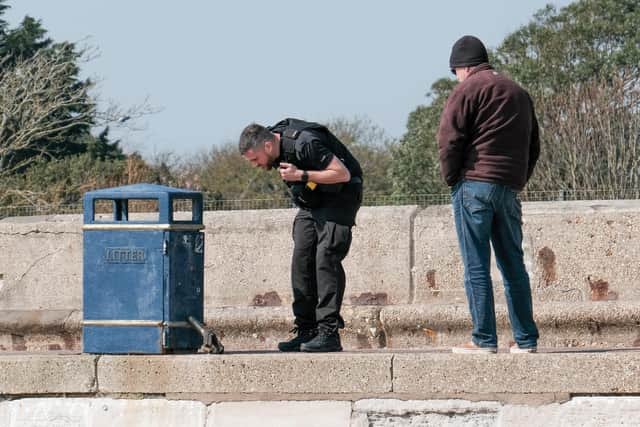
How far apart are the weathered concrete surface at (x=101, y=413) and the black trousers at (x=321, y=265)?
99 centimetres

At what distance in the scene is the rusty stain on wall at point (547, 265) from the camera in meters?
10.1

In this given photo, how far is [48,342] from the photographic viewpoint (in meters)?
10.7

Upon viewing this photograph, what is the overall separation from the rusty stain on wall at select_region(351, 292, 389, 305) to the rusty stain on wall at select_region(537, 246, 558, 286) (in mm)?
1160

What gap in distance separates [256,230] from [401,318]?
57.4 inches

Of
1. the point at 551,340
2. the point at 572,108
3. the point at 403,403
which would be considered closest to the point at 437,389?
the point at 403,403

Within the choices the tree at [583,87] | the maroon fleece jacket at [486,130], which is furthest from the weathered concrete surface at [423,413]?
the tree at [583,87]

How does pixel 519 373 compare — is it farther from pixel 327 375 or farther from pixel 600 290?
pixel 600 290

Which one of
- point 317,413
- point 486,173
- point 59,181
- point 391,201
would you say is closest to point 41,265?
point 391,201

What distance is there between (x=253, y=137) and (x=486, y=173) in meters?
1.35

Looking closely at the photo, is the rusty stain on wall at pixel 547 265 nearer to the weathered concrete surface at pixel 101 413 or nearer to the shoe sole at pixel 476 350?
the shoe sole at pixel 476 350

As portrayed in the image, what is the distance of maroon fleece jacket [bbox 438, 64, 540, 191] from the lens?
282 inches

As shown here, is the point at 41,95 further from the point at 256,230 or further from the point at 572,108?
the point at 256,230

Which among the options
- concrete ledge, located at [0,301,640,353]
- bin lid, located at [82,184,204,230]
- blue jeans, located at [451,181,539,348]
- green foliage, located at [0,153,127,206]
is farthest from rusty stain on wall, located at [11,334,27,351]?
green foliage, located at [0,153,127,206]

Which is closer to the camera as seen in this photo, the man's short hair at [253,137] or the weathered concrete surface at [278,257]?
the man's short hair at [253,137]
